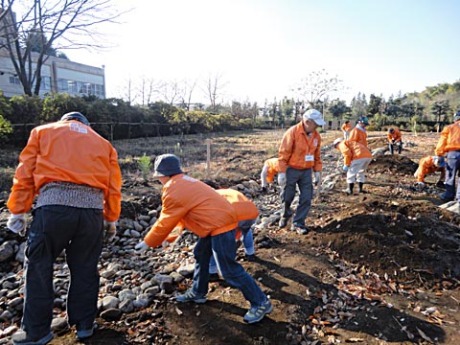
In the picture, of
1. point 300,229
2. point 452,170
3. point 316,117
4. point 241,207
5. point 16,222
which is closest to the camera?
point 16,222

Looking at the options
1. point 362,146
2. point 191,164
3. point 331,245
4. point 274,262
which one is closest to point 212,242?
point 274,262

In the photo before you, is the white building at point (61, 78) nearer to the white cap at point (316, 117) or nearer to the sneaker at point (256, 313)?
the white cap at point (316, 117)

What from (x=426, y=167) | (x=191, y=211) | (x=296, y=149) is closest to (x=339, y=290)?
(x=191, y=211)

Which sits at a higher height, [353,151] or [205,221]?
[353,151]

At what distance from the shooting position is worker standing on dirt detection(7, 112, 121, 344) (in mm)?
2387

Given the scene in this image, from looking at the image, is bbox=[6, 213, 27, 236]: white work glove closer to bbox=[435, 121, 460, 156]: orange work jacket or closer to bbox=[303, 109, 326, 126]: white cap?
bbox=[303, 109, 326, 126]: white cap

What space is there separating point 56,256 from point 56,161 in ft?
2.27

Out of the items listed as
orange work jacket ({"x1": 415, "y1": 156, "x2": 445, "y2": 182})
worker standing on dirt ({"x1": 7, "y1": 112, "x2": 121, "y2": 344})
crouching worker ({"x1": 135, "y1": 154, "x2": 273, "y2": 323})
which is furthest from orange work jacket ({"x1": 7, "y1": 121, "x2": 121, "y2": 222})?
orange work jacket ({"x1": 415, "y1": 156, "x2": 445, "y2": 182})

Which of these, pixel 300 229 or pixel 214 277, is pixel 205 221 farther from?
pixel 300 229

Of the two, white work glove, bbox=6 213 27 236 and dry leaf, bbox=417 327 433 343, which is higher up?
white work glove, bbox=6 213 27 236

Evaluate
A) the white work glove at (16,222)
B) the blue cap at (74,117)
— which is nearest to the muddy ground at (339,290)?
the white work glove at (16,222)

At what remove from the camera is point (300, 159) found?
15.6ft

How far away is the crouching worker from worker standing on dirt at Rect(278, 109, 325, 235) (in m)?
2.23

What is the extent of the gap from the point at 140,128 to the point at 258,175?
10832 millimetres
